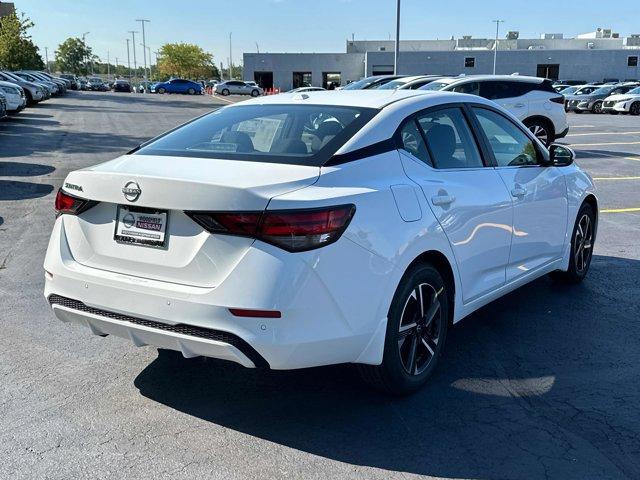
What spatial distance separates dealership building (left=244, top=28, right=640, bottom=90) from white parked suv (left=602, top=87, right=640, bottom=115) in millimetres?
41159

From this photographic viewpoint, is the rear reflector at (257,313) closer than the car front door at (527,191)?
Yes

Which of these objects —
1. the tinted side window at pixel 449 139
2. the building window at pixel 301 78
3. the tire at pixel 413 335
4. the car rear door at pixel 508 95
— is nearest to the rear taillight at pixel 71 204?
the tire at pixel 413 335

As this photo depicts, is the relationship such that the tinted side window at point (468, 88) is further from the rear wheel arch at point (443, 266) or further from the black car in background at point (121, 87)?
the black car in background at point (121, 87)

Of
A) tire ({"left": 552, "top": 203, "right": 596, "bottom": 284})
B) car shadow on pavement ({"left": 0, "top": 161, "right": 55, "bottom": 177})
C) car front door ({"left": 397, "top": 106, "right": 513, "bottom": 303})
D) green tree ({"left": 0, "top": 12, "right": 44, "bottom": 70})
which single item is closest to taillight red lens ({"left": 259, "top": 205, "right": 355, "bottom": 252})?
car front door ({"left": 397, "top": 106, "right": 513, "bottom": 303})

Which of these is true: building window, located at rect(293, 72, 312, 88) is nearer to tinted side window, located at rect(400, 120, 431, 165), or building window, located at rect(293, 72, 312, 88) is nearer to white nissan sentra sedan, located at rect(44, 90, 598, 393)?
white nissan sentra sedan, located at rect(44, 90, 598, 393)

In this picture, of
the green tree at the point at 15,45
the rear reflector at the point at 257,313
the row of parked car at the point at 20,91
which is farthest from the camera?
the green tree at the point at 15,45

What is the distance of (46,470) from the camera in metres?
3.05

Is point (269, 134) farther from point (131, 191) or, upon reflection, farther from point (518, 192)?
point (518, 192)

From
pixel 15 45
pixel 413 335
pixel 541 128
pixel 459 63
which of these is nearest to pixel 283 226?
pixel 413 335

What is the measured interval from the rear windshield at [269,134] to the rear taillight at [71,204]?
0.53 meters

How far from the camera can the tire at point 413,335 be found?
140 inches

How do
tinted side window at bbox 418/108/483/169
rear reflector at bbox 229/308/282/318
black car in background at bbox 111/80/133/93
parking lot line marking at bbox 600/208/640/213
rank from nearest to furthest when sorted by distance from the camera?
1. rear reflector at bbox 229/308/282/318
2. tinted side window at bbox 418/108/483/169
3. parking lot line marking at bbox 600/208/640/213
4. black car in background at bbox 111/80/133/93

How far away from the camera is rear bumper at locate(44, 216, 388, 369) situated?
9.93 ft

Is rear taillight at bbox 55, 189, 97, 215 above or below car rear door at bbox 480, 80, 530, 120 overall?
below
